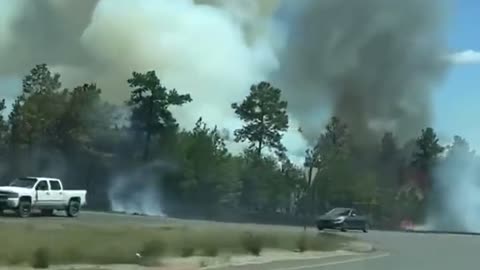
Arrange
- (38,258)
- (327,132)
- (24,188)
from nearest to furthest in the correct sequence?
(38,258)
(24,188)
(327,132)

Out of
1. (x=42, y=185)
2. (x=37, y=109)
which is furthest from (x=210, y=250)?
(x=37, y=109)

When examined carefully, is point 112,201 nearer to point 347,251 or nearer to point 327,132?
point 327,132

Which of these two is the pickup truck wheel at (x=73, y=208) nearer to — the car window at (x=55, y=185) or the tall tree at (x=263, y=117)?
the car window at (x=55, y=185)

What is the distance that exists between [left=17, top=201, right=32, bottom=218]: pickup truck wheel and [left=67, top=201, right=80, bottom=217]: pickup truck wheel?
2606 millimetres

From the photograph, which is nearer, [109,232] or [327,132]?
[109,232]

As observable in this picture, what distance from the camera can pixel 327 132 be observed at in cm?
9125

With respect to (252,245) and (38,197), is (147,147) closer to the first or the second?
(38,197)

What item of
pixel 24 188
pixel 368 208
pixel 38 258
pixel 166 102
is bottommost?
pixel 38 258

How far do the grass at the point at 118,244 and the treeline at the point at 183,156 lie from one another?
3900 cm

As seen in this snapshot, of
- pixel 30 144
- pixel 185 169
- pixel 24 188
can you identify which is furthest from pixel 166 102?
pixel 24 188

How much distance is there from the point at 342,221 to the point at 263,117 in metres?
35.2

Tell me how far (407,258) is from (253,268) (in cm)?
786

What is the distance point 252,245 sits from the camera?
1216 inches

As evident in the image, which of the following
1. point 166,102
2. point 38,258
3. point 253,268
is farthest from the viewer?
point 166,102
